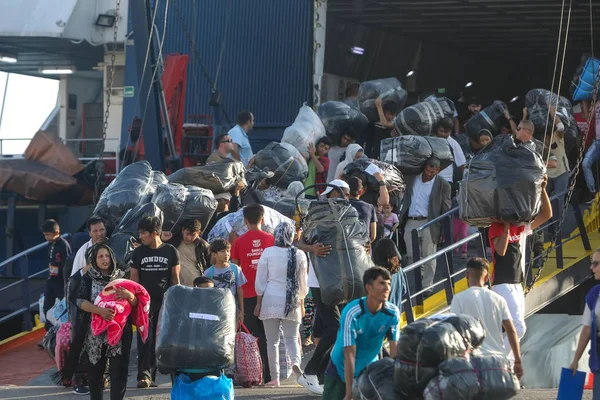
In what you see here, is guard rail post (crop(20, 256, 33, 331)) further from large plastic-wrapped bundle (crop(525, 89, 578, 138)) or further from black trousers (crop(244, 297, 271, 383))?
large plastic-wrapped bundle (crop(525, 89, 578, 138))

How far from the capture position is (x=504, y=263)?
10.8m

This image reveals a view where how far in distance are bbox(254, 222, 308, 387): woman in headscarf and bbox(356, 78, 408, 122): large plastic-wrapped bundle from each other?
23.8ft

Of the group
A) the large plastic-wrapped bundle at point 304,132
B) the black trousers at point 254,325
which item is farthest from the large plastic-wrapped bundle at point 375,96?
the black trousers at point 254,325

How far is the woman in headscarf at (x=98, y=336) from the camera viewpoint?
9742 millimetres

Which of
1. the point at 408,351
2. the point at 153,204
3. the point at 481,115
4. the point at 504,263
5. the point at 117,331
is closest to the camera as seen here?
the point at 408,351

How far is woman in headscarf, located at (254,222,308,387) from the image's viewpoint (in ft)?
35.2

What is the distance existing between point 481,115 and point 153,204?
21.2ft

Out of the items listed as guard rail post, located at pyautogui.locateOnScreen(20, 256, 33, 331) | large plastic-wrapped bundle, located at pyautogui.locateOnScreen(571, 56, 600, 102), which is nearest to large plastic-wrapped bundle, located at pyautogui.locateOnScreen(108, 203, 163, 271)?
guard rail post, located at pyautogui.locateOnScreen(20, 256, 33, 331)

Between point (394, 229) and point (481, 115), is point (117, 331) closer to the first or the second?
point (394, 229)

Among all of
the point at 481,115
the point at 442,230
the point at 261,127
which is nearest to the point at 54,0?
the point at 261,127

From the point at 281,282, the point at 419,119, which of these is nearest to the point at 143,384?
the point at 281,282

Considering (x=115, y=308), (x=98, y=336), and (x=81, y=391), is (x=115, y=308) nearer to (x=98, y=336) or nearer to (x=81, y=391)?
→ (x=98, y=336)

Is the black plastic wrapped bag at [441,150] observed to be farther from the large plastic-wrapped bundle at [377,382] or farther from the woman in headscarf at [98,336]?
the large plastic-wrapped bundle at [377,382]

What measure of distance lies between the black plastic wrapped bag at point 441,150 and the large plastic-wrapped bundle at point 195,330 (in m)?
6.28
